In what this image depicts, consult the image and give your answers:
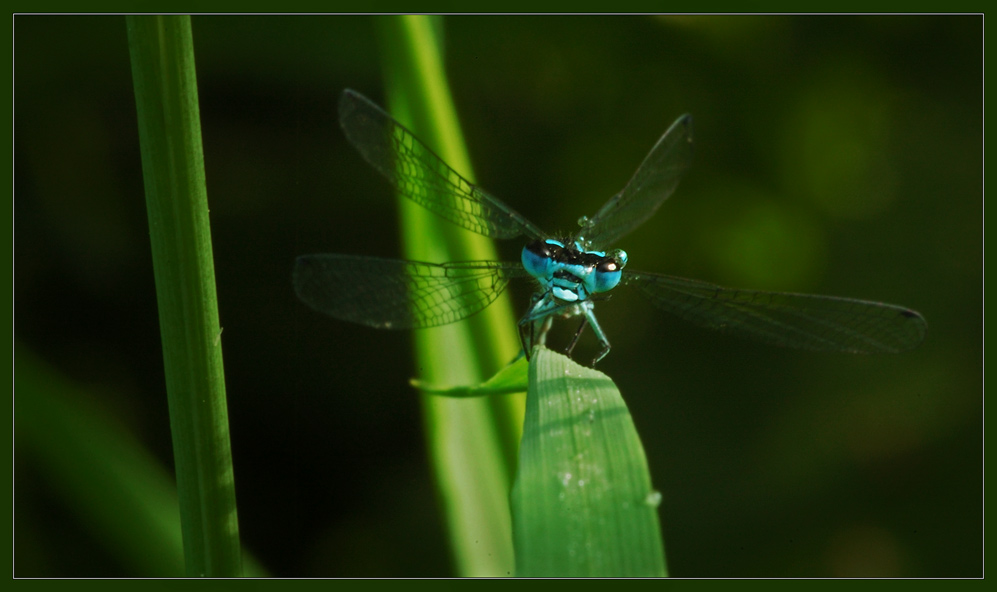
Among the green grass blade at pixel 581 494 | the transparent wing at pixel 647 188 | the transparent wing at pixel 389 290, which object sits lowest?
the green grass blade at pixel 581 494

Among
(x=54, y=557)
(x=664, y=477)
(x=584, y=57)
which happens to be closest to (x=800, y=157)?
(x=584, y=57)

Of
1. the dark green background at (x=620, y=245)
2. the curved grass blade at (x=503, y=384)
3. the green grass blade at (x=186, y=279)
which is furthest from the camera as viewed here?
the dark green background at (x=620, y=245)

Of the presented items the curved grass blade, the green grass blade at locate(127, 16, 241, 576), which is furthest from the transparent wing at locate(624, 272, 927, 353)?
the green grass blade at locate(127, 16, 241, 576)

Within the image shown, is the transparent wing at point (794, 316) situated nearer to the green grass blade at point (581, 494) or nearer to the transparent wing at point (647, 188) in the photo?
the transparent wing at point (647, 188)

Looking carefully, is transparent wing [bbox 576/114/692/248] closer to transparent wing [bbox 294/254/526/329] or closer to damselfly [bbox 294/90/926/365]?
damselfly [bbox 294/90/926/365]

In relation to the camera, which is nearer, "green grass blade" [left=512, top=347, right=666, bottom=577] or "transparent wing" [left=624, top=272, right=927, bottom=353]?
"green grass blade" [left=512, top=347, right=666, bottom=577]

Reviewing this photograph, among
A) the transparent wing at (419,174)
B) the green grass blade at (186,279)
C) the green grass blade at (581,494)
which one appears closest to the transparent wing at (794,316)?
the transparent wing at (419,174)
